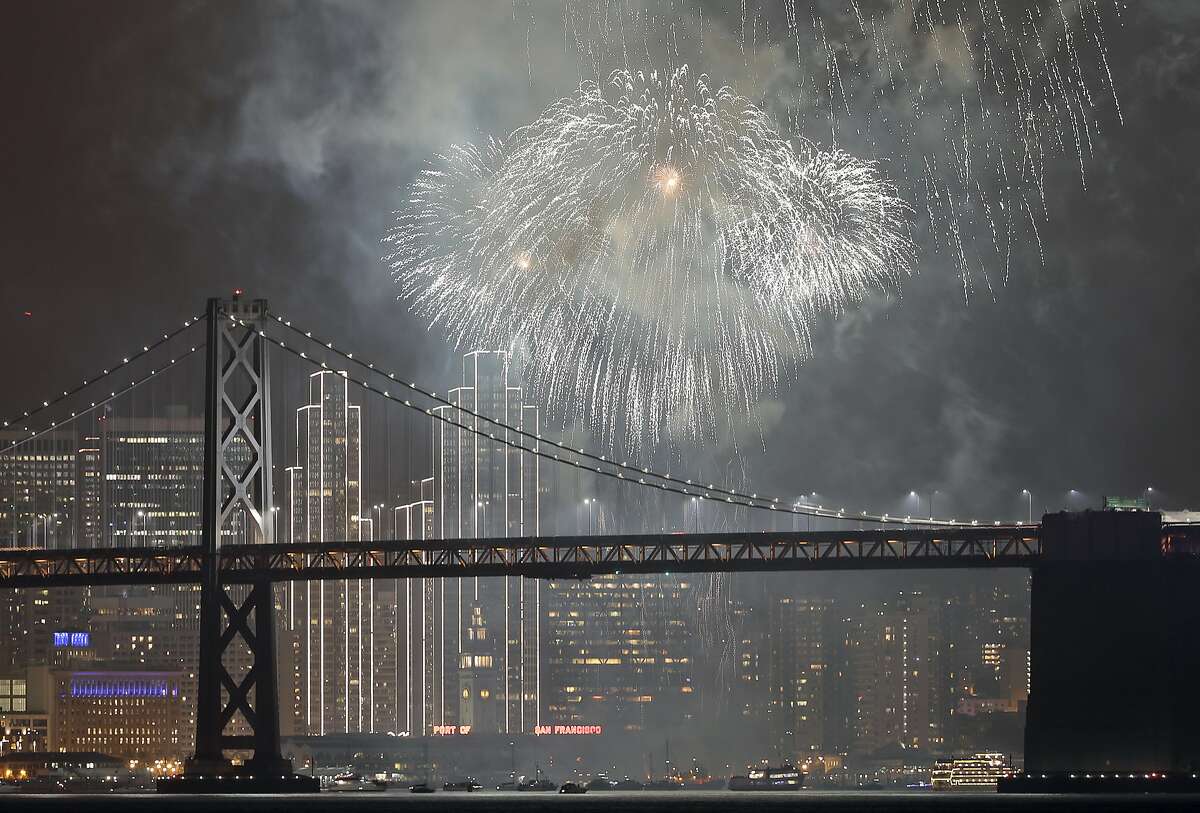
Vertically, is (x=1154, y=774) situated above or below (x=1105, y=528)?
below

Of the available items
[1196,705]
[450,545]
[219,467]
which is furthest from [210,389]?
[1196,705]

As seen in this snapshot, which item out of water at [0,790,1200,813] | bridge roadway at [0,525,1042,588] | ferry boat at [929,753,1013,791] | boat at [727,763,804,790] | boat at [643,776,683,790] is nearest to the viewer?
water at [0,790,1200,813]

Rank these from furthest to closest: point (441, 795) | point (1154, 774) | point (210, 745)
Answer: point (441, 795)
point (210, 745)
point (1154, 774)

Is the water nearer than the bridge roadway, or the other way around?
the water

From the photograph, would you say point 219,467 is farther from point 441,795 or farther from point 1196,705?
point 1196,705

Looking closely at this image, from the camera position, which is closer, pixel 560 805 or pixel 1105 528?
pixel 1105 528

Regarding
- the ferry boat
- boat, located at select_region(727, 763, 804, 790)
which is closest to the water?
boat, located at select_region(727, 763, 804, 790)

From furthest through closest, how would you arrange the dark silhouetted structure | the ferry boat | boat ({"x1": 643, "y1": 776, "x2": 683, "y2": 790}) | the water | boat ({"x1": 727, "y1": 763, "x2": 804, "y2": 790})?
boat ({"x1": 643, "y1": 776, "x2": 683, "y2": 790}) → the ferry boat → boat ({"x1": 727, "y1": 763, "x2": 804, "y2": 790}) → the dark silhouetted structure → the water

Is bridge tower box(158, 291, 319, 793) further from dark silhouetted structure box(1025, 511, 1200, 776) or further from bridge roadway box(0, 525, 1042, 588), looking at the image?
dark silhouetted structure box(1025, 511, 1200, 776)

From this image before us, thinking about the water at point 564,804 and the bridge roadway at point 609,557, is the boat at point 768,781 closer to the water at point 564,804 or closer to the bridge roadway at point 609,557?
the water at point 564,804
